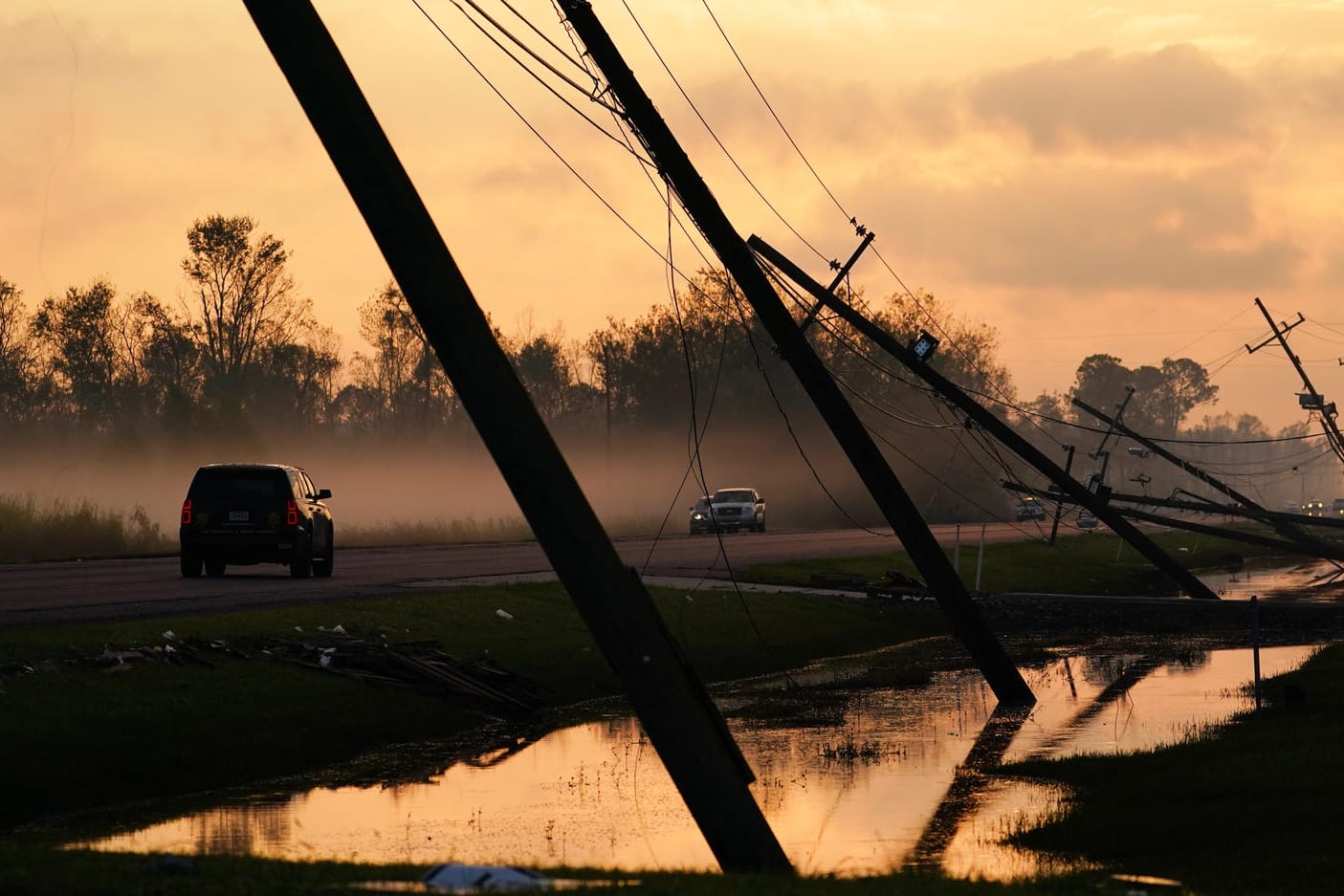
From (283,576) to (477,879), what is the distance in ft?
86.9

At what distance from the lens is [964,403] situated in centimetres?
2773

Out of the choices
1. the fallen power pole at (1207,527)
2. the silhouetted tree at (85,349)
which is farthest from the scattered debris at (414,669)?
the silhouetted tree at (85,349)

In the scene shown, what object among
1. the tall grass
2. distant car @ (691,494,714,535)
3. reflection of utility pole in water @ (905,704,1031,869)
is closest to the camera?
reflection of utility pole in water @ (905,704,1031,869)

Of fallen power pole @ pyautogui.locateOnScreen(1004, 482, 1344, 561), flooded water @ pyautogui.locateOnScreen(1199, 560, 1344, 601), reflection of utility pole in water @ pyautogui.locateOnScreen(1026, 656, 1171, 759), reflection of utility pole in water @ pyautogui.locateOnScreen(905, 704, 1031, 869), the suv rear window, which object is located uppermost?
the suv rear window

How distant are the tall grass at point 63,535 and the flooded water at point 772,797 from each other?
2874 cm

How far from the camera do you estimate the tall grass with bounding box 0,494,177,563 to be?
46.6 m

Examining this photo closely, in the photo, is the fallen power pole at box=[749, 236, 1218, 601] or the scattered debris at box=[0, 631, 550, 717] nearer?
the scattered debris at box=[0, 631, 550, 717]

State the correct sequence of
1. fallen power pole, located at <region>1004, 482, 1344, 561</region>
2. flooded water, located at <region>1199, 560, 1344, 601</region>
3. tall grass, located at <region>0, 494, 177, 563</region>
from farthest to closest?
flooded water, located at <region>1199, 560, 1344, 601</region> → tall grass, located at <region>0, 494, 177, 563</region> → fallen power pole, located at <region>1004, 482, 1344, 561</region>

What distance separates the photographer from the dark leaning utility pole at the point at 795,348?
17.9 meters

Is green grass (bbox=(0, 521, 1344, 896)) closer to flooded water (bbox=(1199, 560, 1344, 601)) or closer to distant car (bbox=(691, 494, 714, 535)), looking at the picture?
flooded water (bbox=(1199, 560, 1344, 601))

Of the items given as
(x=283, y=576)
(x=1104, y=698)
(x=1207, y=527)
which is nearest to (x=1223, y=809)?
(x=1104, y=698)

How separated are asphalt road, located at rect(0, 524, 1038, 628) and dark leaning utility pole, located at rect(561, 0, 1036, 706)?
2350 millimetres

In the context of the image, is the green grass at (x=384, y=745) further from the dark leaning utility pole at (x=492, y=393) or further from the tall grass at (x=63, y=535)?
the tall grass at (x=63, y=535)

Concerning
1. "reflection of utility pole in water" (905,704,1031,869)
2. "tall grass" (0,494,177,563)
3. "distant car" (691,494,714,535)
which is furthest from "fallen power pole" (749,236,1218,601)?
"distant car" (691,494,714,535)
